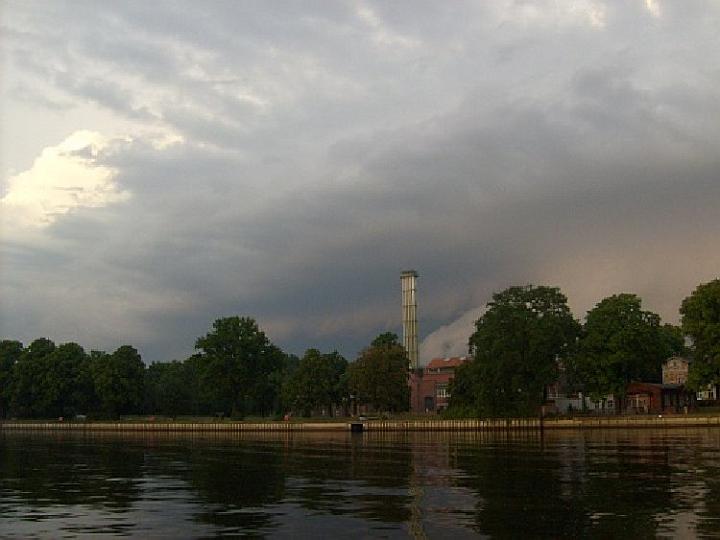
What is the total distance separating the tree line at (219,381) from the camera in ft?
512

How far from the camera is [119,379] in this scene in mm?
178250

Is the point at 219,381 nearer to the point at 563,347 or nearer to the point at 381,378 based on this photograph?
the point at 381,378

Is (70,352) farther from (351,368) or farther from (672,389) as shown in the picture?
(672,389)

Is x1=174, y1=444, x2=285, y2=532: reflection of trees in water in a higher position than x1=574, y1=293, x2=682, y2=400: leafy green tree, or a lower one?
lower

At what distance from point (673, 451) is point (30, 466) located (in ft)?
162

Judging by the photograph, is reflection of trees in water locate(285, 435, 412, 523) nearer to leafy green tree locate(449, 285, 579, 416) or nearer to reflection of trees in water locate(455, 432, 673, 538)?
reflection of trees in water locate(455, 432, 673, 538)

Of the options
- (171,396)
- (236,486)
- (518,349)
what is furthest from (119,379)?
(236,486)

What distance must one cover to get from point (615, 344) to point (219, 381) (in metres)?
79.7

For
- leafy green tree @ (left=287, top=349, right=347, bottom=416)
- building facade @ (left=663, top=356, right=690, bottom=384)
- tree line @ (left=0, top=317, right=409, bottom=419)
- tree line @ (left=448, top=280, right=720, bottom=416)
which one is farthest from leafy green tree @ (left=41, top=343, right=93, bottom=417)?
building facade @ (left=663, top=356, right=690, bottom=384)

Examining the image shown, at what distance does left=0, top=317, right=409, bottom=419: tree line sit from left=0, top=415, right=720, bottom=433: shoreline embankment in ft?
30.5

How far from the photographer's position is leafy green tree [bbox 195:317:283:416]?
536 feet

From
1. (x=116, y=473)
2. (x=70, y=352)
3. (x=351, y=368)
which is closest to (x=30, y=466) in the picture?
(x=116, y=473)

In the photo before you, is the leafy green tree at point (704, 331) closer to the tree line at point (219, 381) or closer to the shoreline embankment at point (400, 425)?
the shoreline embankment at point (400, 425)

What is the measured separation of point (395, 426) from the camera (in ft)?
437
